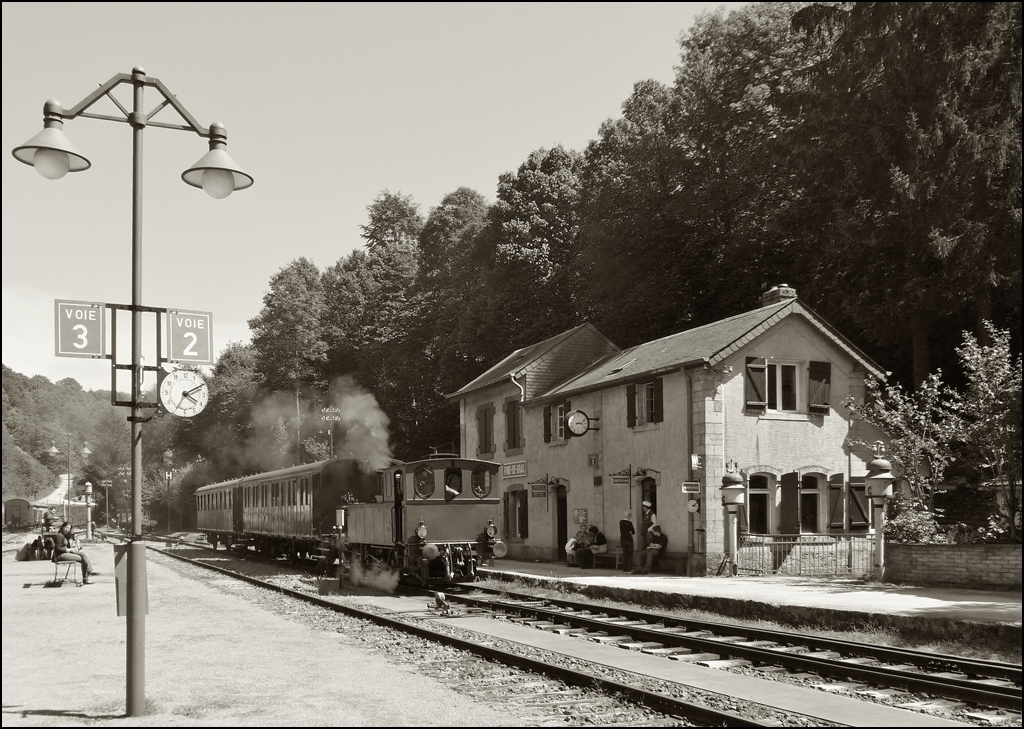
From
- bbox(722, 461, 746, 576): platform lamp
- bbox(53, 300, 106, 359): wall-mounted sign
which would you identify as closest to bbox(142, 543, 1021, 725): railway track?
bbox(53, 300, 106, 359): wall-mounted sign

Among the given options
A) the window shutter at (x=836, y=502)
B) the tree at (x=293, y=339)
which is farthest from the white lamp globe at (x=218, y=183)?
the tree at (x=293, y=339)

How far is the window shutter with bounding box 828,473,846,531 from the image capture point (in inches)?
981

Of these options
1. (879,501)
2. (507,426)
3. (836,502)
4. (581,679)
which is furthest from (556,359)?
(581,679)

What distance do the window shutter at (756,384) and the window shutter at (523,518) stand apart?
9.82 meters

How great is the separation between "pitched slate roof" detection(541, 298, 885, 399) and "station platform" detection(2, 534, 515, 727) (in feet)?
40.4

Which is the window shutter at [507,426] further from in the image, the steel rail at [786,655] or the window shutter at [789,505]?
the steel rail at [786,655]

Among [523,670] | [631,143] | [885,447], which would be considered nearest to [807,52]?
[631,143]

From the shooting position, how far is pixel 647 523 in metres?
24.6

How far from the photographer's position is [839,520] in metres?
25.0

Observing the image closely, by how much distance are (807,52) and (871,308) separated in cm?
1091

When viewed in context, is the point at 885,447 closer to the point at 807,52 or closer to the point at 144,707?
the point at 807,52

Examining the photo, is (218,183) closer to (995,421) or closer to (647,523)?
(995,421)

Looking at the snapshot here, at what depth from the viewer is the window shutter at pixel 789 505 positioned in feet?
79.8

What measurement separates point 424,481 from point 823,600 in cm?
829
